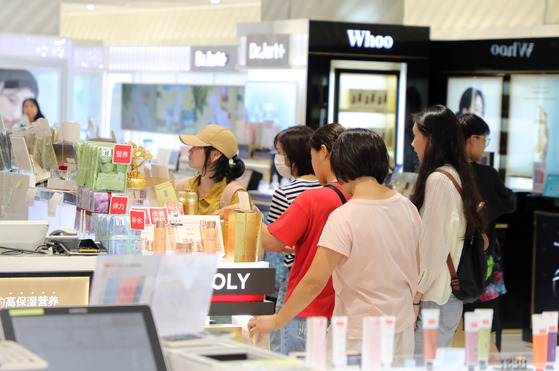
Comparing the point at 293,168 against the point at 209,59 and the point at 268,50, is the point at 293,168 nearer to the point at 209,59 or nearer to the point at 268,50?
the point at 268,50

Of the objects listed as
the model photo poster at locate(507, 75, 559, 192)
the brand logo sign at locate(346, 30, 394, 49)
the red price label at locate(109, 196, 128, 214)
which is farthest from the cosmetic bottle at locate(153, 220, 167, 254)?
the brand logo sign at locate(346, 30, 394, 49)

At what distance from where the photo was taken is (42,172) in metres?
4.68

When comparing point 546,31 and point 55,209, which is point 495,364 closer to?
point 55,209

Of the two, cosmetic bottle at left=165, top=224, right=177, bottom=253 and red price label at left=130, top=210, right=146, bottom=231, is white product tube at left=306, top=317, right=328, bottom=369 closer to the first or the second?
cosmetic bottle at left=165, top=224, right=177, bottom=253

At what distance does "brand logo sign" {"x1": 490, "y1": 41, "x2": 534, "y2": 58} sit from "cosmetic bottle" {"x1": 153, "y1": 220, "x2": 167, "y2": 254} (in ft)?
16.4

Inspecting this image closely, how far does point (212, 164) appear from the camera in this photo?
457cm

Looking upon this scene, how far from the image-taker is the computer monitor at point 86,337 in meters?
1.86

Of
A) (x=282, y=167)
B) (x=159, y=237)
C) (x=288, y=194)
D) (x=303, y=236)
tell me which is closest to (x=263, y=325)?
(x=303, y=236)

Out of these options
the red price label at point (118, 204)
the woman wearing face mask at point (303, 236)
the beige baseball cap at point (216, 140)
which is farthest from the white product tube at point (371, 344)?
the beige baseball cap at point (216, 140)

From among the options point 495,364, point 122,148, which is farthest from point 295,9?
point 495,364

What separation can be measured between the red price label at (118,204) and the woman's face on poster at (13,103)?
24.2 ft

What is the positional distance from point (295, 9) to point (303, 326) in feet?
18.0

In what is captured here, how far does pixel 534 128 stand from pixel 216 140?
4.11 meters

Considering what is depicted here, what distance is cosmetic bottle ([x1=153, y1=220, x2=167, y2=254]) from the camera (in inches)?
138
